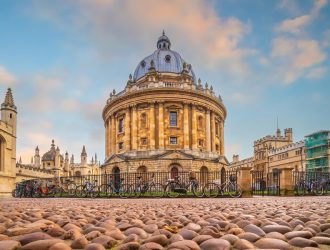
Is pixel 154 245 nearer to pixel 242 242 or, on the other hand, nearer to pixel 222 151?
pixel 242 242

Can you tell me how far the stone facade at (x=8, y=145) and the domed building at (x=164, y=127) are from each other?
42.0 ft

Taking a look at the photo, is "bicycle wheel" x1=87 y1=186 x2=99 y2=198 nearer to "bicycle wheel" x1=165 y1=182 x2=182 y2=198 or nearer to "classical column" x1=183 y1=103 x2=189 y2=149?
"bicycle wheel" x1=165 y1=182 x2=182 y2=198

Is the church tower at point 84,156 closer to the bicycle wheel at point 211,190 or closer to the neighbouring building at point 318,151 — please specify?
the neighbouring building at point 318,151

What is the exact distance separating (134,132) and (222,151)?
15810 millimetres

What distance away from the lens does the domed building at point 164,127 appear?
41.2m

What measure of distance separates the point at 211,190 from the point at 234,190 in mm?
1208

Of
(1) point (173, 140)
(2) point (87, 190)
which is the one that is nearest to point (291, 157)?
(1) point (173, 140)

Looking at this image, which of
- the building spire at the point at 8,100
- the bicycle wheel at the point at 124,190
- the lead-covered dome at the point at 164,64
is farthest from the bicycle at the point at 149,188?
the lead-covered dome at the point at 164,64

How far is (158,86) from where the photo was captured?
42938mm

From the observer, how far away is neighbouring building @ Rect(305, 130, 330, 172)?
6181cm

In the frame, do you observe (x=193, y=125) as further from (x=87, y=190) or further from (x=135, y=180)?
(x=87, y=190)

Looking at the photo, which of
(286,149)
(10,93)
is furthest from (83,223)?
(286,149)

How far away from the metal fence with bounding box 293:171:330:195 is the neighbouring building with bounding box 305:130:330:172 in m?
45.8

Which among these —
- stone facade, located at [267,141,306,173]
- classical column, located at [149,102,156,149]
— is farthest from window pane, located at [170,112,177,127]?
stone facade, located at [267,141,306,173]
